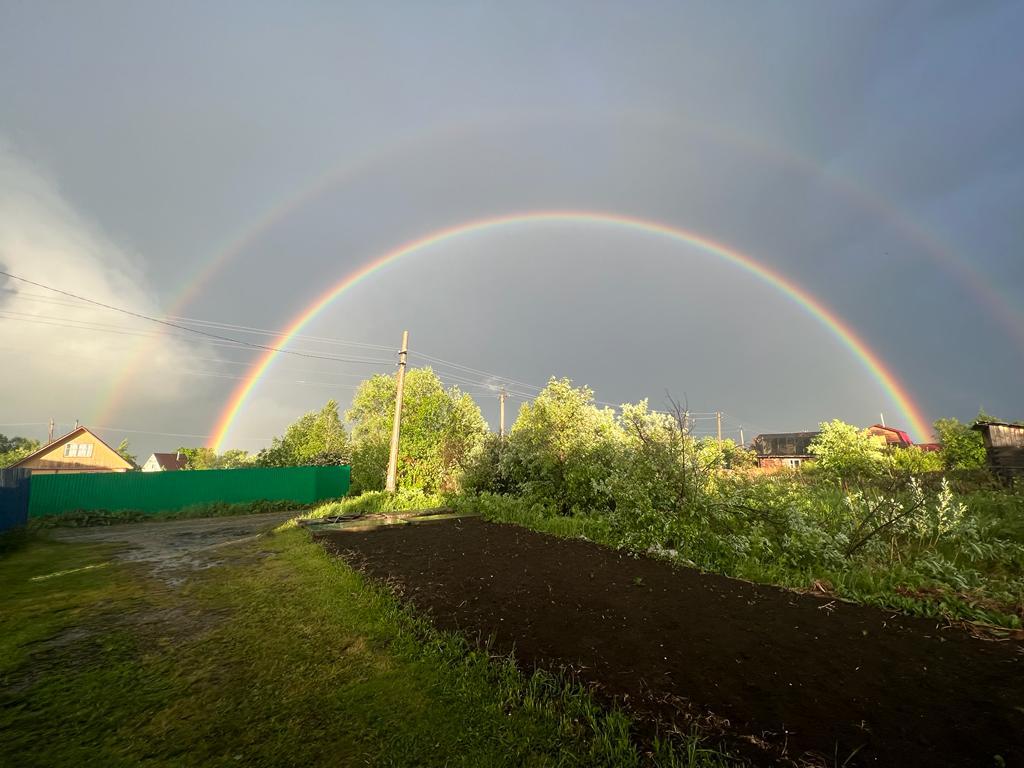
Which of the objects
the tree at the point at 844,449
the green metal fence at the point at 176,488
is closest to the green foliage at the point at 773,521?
the tree at the point at 844,449

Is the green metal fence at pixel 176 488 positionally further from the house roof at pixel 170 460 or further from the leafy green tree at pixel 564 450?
the house roof at pixel 170 460

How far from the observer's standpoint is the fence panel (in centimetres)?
1146

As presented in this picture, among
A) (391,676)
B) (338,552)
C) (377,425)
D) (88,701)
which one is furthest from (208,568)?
(377,425)

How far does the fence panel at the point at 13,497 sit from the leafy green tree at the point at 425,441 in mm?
12115

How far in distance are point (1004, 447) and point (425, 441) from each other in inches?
861

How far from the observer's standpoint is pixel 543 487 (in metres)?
12.7

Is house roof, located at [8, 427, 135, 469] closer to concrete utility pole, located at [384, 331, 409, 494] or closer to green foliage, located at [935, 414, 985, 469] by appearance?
concrete utility pole, located at [384, 331, 409, 494]

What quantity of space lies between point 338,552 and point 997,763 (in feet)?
27.0

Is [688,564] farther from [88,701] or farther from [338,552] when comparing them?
[88,701]

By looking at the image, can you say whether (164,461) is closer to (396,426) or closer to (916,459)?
(396,426)

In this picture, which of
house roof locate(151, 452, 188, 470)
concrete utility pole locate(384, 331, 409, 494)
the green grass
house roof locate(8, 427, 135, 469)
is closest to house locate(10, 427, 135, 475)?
house roof locate(8, 427, 135, 469)

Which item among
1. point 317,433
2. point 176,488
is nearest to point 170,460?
point 317,433

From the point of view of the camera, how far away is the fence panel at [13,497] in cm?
1146

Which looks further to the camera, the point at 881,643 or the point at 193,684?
the point at 881,643
